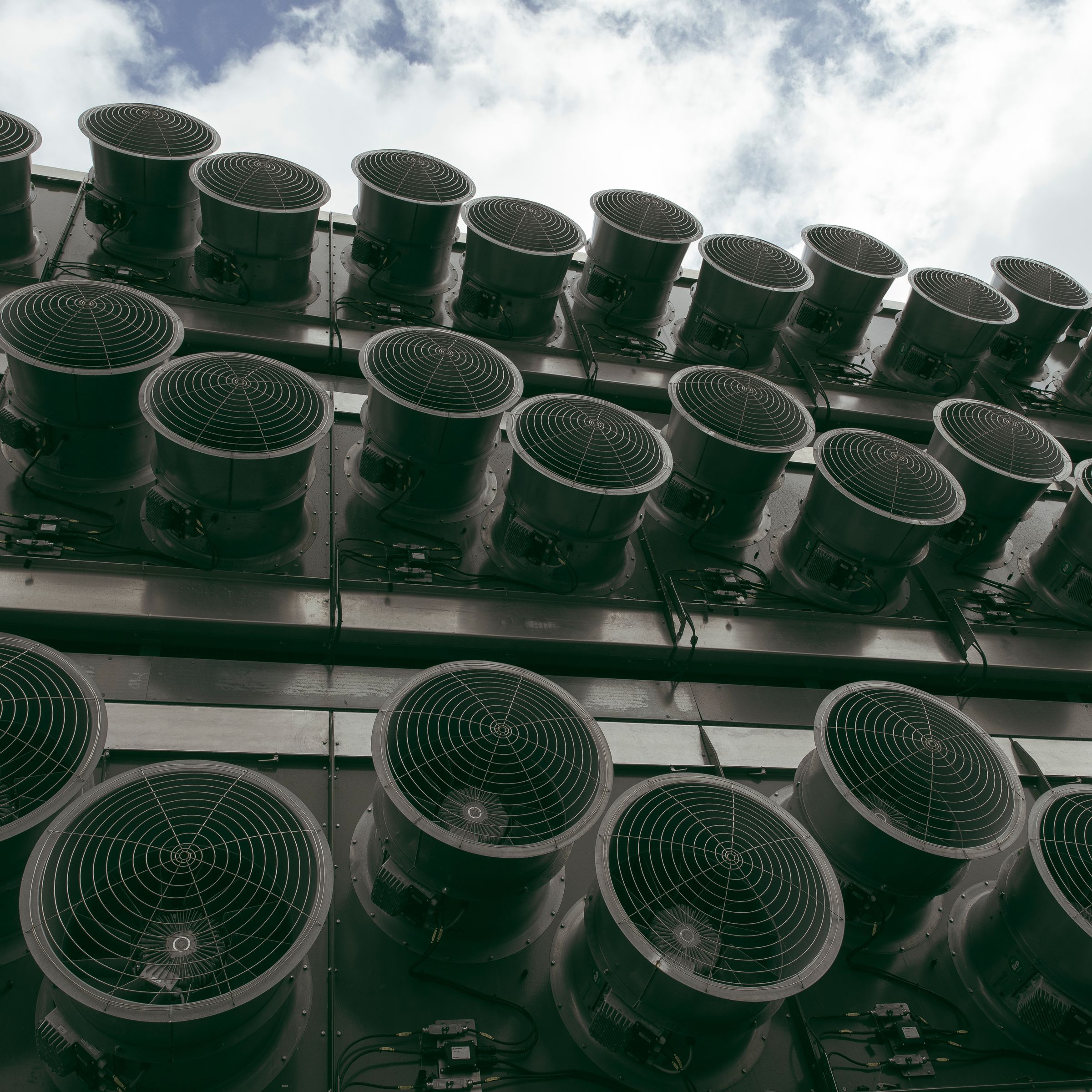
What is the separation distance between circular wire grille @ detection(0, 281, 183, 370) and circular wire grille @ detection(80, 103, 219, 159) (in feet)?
7.47

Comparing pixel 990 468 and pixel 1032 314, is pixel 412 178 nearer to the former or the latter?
pixel 990 468

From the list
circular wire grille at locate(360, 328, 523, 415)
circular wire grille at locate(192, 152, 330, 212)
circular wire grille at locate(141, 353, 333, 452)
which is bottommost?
circular wire grille at locate(141, 353, 333, 452)

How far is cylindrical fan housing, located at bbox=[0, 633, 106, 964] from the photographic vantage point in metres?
3.56

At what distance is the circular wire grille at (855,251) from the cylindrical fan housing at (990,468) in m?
2.18

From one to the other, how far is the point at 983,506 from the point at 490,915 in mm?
5098

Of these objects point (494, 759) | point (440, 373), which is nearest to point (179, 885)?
point (494, 759)

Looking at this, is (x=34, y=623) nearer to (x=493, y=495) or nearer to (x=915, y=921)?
(x=493, y=495)

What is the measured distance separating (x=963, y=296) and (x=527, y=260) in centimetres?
444

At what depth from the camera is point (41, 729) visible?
3.76 meters

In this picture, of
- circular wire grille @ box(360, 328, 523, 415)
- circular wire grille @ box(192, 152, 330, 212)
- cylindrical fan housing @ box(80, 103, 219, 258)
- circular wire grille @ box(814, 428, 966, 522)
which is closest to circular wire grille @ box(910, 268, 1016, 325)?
circular wire grille @ box(814, 428, 966, 522)

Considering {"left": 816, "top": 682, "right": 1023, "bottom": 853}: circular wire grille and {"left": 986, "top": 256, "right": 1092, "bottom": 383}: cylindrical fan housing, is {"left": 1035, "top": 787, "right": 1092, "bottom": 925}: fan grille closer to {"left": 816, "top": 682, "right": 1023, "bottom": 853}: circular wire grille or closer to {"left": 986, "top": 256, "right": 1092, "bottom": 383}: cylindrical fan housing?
{"left": 816, "top": 682, "right": 1023, "bottom": 853}: circular wire grille

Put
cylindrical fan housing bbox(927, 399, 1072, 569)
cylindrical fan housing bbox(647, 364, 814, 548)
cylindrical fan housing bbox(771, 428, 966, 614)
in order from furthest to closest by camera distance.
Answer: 1. cylindrical fan housing bbox(927, 399, 1072, 569)
2. cylindrical fan housing bbox(647, 364, 814, 548)
3. cylindrical fan housing bbox(771, 428, 966, 614)

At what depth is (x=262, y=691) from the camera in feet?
17.2

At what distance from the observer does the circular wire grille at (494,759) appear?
12.7 feet
